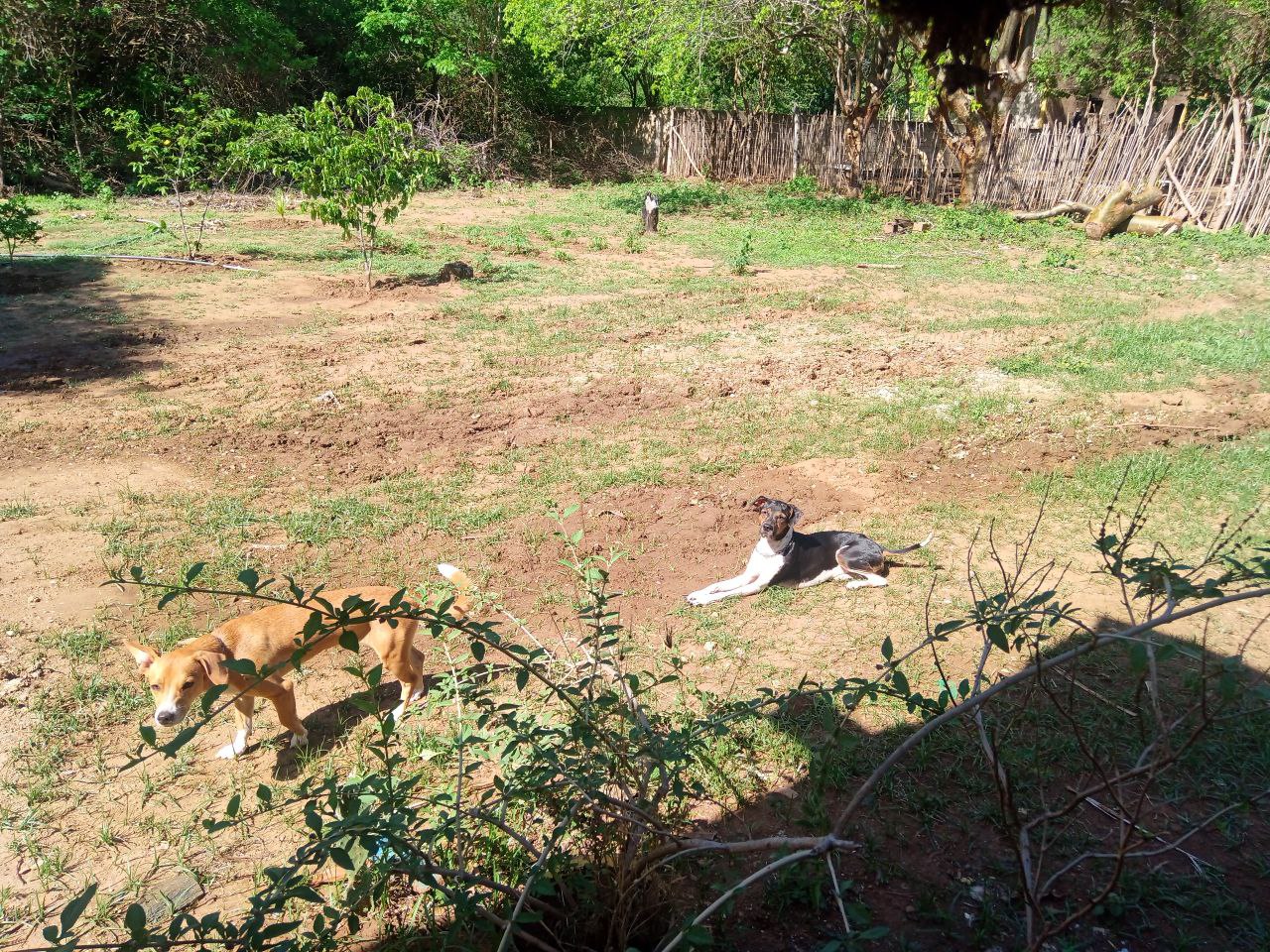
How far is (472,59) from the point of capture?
70.9ft

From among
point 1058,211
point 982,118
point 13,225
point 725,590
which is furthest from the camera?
point 982,118

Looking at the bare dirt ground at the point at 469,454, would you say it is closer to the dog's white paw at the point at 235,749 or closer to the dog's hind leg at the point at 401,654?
the dog's white paw at the point at 235,749

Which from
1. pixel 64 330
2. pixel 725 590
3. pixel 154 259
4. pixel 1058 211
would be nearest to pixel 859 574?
pixel 725 590

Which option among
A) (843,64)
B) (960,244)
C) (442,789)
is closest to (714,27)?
(843,64)

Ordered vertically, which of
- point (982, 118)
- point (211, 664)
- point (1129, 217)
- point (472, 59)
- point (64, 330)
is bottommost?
point (211, 664)

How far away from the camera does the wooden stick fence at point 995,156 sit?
1411 cm

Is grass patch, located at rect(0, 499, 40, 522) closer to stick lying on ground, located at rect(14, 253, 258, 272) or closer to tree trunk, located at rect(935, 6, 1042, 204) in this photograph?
stick lying on ground, located at rect(14, 253, 258, 272)

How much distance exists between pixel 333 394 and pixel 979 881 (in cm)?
637

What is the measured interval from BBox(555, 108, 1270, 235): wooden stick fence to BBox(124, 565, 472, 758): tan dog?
608 inches

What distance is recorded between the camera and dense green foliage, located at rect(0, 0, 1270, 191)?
665 inches

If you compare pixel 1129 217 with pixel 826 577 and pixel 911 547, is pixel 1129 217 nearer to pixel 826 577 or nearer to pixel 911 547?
pixel 911 547

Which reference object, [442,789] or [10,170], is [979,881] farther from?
[10,170]

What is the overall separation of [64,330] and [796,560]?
8328 mm

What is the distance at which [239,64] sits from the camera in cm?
1903
